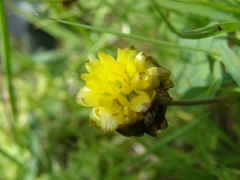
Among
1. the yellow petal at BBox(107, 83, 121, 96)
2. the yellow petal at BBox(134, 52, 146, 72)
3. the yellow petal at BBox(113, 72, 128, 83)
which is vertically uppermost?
the yellow petal at BBox(134, 52, 146, 72)

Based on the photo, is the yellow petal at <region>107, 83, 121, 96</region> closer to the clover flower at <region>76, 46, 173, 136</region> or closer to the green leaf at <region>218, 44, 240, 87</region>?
the clover flower at <region>76, 46, 173, 136</region>

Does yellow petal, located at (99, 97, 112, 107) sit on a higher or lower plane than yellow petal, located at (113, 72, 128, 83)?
lower

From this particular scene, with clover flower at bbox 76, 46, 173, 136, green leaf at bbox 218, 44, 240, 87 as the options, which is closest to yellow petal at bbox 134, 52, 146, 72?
clover flower at bbox 76, 46, 173, 136

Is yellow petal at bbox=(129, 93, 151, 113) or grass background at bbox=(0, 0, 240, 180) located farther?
grass background at bbox=(0, 0, 240, 180)

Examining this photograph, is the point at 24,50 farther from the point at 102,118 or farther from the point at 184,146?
the point at 102,118

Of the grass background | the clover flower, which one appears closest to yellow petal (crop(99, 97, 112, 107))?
the clover flower

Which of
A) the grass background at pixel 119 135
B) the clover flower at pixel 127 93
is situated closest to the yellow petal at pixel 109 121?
the clover flower at pixel 127 93

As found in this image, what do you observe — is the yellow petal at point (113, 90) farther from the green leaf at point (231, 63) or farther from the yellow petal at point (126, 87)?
the green leaf at point (231, 63)

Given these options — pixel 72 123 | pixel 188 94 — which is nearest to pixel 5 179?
pixel 72 123
